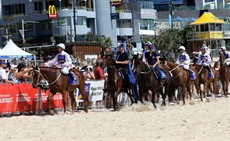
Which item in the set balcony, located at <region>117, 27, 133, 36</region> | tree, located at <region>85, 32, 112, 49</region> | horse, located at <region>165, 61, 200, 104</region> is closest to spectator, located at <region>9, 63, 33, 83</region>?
horse, located at <region>165, 61, 200, 104</region>

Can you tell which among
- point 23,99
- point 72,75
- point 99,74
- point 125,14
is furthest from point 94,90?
point 125,14

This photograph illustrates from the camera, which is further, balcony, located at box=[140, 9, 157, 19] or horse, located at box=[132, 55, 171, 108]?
balcony, located at box=[140, 9, 157, 19]

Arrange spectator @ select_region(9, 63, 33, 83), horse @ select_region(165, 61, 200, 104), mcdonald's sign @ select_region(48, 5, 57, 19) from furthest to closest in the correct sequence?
1. mcdonald's sign @ select_region(48, 5, 57, 19)
2. horse @ select_region(165, 61, 200, 104)
3. spectator @ select_region(9, 63, 33, 83)

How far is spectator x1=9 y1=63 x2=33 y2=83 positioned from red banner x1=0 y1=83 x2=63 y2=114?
462 mm

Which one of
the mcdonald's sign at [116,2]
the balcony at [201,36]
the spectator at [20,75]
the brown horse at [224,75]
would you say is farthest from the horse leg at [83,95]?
the balcony at [201,36]

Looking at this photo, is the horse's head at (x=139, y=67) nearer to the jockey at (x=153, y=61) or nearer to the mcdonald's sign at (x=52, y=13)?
the jockey at (x=153, y=61)

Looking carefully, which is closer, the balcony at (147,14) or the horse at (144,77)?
the horse at (144,77)

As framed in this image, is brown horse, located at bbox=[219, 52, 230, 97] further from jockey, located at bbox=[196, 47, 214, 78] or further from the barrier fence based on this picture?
the barrier fence

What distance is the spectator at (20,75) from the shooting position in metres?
20.5

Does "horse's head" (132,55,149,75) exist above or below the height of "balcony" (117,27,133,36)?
below

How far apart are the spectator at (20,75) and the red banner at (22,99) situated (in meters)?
0.46

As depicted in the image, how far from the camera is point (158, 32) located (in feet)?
315

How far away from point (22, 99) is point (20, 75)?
94 cm

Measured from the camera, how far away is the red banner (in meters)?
19.5
